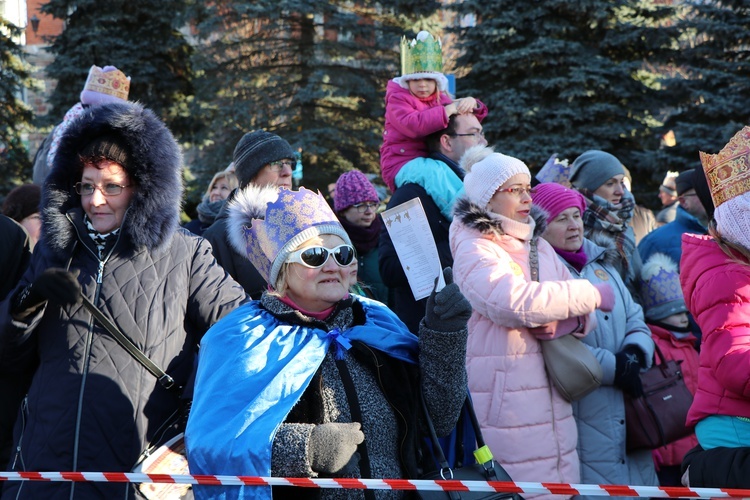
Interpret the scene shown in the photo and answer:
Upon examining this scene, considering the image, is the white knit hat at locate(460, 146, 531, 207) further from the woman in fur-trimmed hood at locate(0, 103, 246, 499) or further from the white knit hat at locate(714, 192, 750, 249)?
the woman in fur-trimmed hood at locate(0, 103, 246, 499)

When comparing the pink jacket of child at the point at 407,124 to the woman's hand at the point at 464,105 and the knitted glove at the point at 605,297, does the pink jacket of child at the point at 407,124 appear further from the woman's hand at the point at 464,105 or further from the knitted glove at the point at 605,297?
the knitted glove at the point at 605,297

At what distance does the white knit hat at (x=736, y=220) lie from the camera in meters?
3.61

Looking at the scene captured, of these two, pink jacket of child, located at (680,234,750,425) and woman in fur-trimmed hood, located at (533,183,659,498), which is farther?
woman in fur-trimmed hood, located at (533,183,659,498)

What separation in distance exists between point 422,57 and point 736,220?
3.35m

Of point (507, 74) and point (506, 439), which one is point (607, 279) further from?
point (507, 74)

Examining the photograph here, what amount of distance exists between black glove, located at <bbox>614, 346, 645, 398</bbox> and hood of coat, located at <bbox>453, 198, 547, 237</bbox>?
0.85m

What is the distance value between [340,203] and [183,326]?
3311mm

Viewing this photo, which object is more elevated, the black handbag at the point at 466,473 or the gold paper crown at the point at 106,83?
the gold paper crown at the point at 106,83

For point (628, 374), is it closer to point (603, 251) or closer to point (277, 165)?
point (603, 251)

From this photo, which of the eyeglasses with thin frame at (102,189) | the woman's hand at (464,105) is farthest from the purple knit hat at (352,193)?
the eyeglasses with thin frame at (102,189)

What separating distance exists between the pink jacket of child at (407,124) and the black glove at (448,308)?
9.08 ft

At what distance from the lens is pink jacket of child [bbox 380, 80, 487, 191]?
5805mm

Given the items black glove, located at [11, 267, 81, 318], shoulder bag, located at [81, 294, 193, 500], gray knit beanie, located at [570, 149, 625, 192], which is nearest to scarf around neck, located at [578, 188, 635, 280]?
gray knit beanie, located at [570, 149, 625, 192]

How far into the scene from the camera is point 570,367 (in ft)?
15.7
